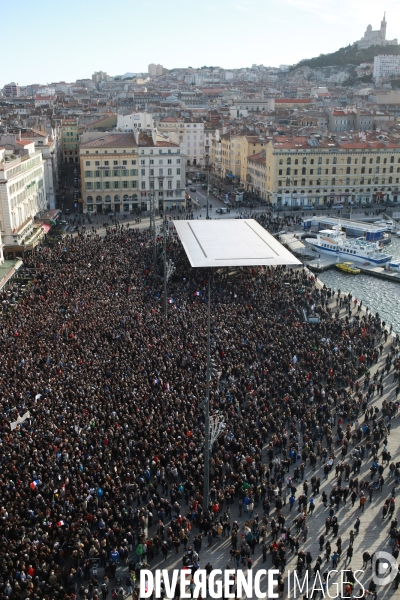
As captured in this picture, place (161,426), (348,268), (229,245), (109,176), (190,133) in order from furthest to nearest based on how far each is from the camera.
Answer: (190,133), (109,176), (348,268), (229,245), (161,426)

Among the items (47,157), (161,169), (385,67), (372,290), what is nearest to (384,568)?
(372,290)

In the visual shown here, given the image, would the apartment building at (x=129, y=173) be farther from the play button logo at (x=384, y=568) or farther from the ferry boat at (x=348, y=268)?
the play button logo at (x=384, y=568)

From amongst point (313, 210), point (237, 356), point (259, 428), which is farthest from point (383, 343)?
point (313, 210)

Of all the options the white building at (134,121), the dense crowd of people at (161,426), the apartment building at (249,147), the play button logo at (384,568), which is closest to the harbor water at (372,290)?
the dense crowd of people at (161,426)

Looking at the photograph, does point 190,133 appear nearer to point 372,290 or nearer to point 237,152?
point 237,152

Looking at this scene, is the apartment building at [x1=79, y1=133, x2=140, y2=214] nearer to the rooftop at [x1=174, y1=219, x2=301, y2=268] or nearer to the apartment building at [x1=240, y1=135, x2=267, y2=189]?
the rooftop at [x1=174, y1=219, x2=301, y2=268]
